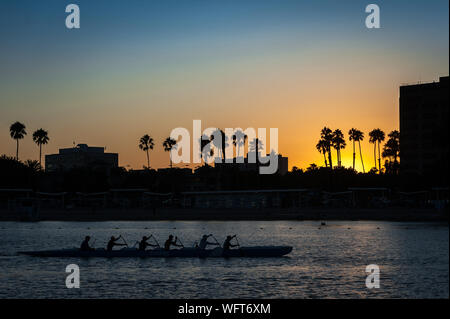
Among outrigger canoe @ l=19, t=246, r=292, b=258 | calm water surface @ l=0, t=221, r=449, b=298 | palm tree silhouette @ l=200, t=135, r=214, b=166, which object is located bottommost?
calm water surface @ l=0, t=221, r=449, b=298

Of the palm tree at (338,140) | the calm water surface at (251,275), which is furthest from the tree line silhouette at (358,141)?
the calm water surface at (251,275)

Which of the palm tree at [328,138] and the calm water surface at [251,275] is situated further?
the palm tree at [328,138]

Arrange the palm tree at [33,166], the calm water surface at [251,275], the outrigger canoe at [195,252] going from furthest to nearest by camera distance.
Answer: the palm tree at [33,166], the outrigger canoe at [195,252], the calm water surface at [251,275]

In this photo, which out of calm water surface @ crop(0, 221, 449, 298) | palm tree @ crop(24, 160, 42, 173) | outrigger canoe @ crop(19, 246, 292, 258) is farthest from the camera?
palm tree @ crop(24, 160, 42, 173)

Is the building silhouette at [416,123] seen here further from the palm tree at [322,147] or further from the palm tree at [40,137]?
the palm tree at [40,137]

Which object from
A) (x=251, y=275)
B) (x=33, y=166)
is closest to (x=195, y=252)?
(x=251, y=275)

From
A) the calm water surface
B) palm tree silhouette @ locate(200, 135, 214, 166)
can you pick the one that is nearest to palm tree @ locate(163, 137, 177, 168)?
palm tree silhouette @ locate(200, 135, 214, 166)

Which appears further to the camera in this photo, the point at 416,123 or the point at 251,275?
the point at 416,123

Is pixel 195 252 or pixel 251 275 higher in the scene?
pixel 195 252

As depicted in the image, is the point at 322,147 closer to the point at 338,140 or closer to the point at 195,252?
the point at 338,140

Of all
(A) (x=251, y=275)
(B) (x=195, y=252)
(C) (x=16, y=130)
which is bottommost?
(A) (x=251, y=275)

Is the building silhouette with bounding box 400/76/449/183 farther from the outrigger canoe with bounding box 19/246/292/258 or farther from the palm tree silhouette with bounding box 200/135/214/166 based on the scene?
the outrigger canoe with bounding box 19/246/292/258
